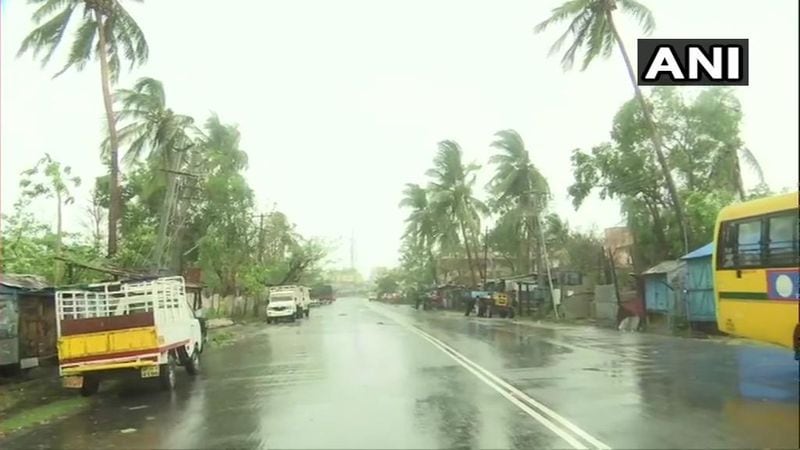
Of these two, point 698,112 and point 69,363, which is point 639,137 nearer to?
point 698,112

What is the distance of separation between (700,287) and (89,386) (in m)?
19.4

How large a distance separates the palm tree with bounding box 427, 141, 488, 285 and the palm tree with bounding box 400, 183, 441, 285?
163 centimetres

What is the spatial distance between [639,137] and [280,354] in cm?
2001

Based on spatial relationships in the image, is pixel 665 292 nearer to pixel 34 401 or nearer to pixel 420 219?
pixel 34 401

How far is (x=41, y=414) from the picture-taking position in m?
12.1

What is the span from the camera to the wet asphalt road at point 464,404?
8289 millimetres

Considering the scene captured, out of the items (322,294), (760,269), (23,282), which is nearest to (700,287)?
(760,269)

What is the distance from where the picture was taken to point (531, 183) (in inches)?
1866

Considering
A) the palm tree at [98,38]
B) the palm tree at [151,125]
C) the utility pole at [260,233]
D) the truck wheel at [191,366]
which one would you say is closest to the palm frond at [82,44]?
the palm tree at [98,38]

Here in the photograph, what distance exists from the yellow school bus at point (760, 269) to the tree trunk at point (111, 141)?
17.9m

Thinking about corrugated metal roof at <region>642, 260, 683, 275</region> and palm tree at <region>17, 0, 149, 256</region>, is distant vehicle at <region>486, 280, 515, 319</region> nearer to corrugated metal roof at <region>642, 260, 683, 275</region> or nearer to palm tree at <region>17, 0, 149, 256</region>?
corrugated metal roof at <region>642, 260, 683, 275</region>

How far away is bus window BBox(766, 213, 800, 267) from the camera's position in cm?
1110

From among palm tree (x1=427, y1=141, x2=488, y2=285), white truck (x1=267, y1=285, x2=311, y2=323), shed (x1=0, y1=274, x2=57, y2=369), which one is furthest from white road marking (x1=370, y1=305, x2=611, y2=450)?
palm tree (x1=427, y1=141, x2=488, y2=285)

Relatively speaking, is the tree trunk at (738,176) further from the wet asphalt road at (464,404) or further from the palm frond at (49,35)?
the palm frond at (49,35)
